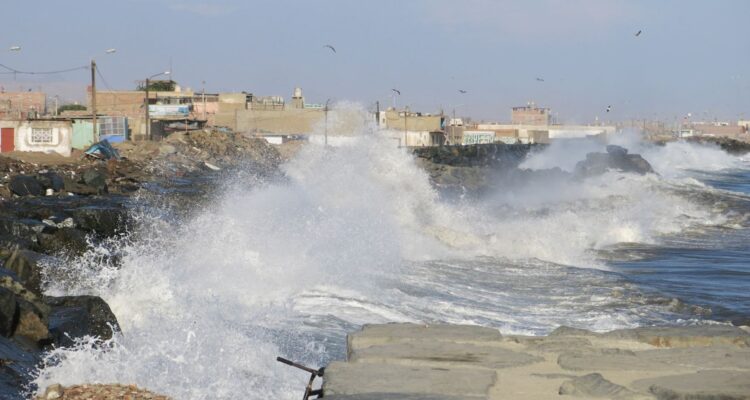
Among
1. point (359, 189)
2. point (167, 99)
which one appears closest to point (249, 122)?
point (167, 99)

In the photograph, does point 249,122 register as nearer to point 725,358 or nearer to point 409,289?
point 409,289

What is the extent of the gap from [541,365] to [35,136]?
1464 inches

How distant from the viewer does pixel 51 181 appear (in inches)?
916

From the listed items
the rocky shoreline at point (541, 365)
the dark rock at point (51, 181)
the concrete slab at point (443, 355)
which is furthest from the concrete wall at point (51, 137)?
the concrete slab at point (443, 355)

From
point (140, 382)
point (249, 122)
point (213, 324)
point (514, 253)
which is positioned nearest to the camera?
point (140, 382)

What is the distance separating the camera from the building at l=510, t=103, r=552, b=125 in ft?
499

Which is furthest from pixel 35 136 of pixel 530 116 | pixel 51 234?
pixel 530 116

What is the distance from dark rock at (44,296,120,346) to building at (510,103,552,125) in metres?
145

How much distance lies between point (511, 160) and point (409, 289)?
54012 mm

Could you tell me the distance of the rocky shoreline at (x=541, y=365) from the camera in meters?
4.17

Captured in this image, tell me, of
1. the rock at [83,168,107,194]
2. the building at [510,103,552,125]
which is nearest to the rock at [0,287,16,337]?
the rock at [83,168,107,194]

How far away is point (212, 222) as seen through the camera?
1593cm

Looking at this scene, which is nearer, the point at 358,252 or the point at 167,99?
the point at 358,252

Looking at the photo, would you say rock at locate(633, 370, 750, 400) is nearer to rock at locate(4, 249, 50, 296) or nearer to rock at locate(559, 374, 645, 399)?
→ rock at locate(559, 374, 645, 399)
